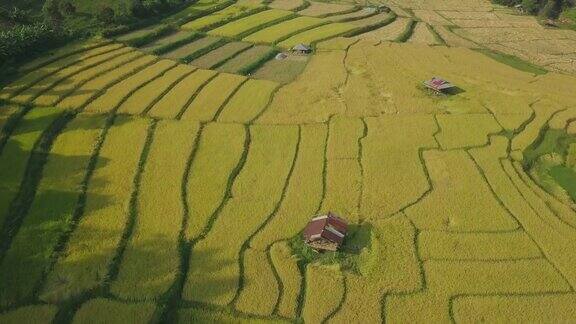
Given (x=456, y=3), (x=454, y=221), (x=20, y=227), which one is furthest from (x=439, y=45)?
(x=20, y=227)

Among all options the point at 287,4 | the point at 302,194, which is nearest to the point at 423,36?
the point at 287,4

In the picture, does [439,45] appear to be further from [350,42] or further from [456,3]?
[456,3]

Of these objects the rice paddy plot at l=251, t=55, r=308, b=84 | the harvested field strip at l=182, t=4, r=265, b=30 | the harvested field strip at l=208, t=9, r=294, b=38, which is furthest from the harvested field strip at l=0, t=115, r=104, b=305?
the harvested field strip at l=182, t=4, r=265, b=30

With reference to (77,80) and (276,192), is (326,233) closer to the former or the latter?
(276,192)

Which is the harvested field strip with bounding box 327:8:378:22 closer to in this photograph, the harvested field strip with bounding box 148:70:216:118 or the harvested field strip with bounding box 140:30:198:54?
the harvested field strip with bounding box 140:30:198:54

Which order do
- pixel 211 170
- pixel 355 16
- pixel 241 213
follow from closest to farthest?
pixel 241 213, pixel 211 170, pixel 355 16

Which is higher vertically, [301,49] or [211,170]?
[301,49]
